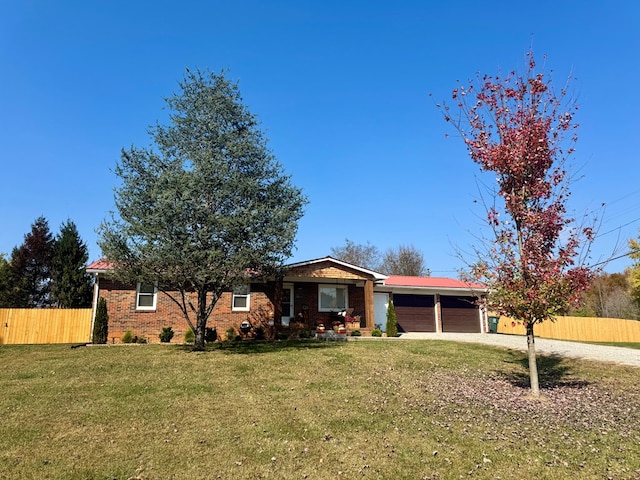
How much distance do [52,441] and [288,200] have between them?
10.6 meters

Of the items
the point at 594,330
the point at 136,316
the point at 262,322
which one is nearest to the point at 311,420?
the point at 262,322

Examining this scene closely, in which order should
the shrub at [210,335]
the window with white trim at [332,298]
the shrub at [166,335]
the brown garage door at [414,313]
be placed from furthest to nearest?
the brown garage door at [414,313]
the window with white trim at [332,298]
the shrub at [210,335]
the shrub at [166,335]

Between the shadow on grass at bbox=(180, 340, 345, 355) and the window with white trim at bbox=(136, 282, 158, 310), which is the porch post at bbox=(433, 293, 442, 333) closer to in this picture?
the shadow on grass at bbox=(180, 340, 345, 355)

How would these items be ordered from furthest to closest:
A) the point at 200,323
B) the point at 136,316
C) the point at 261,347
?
the point at 136,316 → the point at 261,347 → the point at 200,323

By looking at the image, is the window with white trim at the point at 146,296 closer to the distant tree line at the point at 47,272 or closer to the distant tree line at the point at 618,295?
the distant tree line at the point at 47,272

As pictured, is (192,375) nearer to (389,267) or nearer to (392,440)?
(392,440)

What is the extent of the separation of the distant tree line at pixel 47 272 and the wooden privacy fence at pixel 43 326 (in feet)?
20.3

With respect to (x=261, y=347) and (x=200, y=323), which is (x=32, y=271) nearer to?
(x=200, y=323)

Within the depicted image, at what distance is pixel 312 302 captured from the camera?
2170 centimetres

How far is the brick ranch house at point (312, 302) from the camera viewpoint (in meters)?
18.4

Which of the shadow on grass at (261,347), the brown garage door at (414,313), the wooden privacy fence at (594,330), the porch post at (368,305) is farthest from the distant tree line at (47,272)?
the wooden privacy fence at (594,330)

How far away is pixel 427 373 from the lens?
436 inches

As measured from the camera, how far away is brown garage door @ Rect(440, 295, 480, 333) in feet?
84.2

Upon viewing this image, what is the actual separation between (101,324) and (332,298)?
10.9 meters
